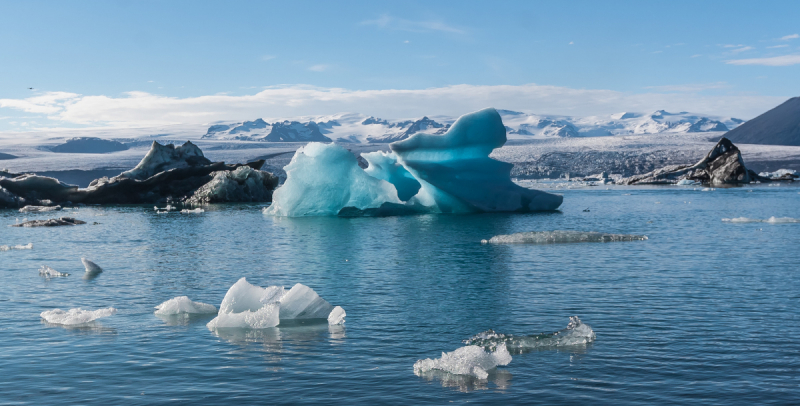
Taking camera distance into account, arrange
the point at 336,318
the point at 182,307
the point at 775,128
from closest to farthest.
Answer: the point at 336,318 < the point at 182,307 < the point at 775,128

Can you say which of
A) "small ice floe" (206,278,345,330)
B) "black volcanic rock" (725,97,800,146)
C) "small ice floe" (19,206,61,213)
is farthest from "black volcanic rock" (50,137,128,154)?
"small ice floe" (206,278,345,330)

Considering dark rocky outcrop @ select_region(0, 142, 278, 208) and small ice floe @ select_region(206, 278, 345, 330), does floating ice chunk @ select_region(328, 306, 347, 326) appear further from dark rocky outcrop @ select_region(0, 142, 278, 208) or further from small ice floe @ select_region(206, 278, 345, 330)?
dark rocky outcrop @ select_region(0, 142, 278, 208)

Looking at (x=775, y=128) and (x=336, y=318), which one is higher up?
(x=775, y=128)

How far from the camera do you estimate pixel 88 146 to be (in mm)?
144625

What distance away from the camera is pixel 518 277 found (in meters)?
13.1

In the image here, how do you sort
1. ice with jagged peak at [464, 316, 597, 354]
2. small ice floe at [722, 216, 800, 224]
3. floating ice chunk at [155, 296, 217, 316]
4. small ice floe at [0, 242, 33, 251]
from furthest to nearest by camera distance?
small ice floe at [722, 216, 800, 224], small ice floe at [0, 242, 33, 251], floating ice chunk at [155, 296, 217, 316], ice with jagged peak at [464, 316, 597, 354]

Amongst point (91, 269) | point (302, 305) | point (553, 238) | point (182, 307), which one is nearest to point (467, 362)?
point (302, 305)

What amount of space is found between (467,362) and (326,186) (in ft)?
76.6

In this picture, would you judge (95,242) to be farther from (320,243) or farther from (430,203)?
(430,203)

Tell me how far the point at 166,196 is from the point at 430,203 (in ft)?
64.1

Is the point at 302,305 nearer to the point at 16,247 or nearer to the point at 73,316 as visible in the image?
the point at 73,316

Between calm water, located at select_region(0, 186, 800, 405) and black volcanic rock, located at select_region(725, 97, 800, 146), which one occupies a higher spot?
black volcanic rock, located at select_region(725, 97, 800, 146)

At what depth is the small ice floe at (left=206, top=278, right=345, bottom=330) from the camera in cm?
926

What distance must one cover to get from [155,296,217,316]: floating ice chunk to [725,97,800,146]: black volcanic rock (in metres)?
139
